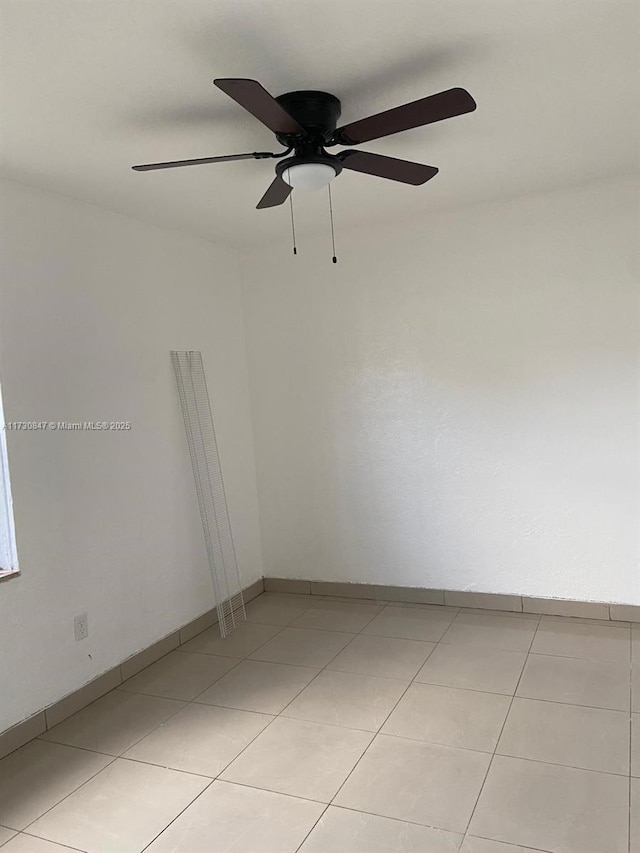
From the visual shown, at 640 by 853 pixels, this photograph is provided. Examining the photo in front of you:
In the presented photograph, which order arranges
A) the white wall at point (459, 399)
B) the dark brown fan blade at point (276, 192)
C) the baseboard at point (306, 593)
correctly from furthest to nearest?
the white wall at point (459, 399) < the baseboard at point (306, 593) < the dark brown fan blade at point (276, 192)

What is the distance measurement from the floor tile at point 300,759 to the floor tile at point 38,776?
57 centimetres

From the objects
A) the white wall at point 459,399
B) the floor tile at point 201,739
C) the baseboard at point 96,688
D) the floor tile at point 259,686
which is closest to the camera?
the floor tile at point 201,739

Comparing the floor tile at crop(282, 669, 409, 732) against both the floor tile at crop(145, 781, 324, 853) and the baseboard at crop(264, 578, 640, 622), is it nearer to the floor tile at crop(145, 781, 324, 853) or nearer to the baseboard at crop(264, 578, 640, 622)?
the floor tile at crop(145, 781, 324, 853)

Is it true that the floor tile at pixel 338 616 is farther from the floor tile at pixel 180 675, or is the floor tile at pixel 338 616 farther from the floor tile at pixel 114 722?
the floor tile at pixel 114 722

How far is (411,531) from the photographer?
4238 mm

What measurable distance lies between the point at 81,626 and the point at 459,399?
2.38 m

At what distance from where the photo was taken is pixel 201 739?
9.24ft

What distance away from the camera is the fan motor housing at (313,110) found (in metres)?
2.24

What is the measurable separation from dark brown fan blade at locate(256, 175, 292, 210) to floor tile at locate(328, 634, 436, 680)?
7.26 feet

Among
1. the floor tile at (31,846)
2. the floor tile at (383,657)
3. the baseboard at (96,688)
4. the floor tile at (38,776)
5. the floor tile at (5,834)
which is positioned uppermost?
the baseboard at (96,688)

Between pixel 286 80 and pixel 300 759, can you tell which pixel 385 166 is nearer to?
pixel 286 80

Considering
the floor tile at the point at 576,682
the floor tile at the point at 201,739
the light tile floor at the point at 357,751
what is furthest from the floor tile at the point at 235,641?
the floor tile at the point at 576,682

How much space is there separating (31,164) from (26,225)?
319mm

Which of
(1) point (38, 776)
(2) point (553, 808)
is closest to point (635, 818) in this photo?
(2) point (553, 808)
